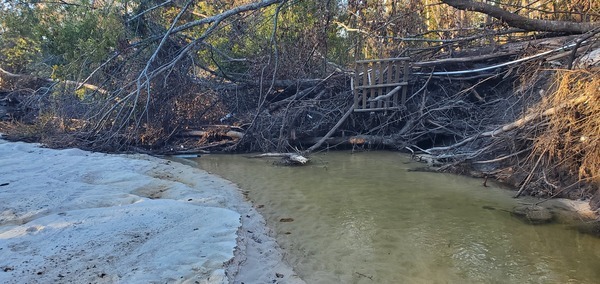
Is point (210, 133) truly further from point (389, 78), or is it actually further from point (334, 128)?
point (389, 78)

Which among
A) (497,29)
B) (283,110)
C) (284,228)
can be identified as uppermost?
(497,29)

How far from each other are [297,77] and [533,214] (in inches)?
309

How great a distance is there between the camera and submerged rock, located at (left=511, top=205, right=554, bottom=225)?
5.62 m

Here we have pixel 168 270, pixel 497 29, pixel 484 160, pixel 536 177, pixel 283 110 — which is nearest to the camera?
pixel 168 270

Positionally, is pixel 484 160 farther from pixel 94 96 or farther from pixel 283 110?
pixel 94 96

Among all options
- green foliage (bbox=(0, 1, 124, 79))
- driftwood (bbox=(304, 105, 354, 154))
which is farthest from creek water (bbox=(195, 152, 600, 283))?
green foliage (bbox=(0, 1, 124, 79))

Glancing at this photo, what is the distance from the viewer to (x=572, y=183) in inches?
256

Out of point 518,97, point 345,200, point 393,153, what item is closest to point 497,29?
point 518,97

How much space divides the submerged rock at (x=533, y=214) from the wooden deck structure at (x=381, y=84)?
4.96 meters

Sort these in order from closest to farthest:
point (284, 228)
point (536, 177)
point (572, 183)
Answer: point (284, 228) < point (572, 183) < point (536, 177)

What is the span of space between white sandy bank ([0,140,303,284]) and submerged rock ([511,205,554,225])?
11.7 ft

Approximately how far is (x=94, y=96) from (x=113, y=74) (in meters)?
1.30

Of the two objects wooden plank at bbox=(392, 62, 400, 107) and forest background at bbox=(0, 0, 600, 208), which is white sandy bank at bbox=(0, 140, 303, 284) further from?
wooden plank at bbox=(392, 62, 400, 107)

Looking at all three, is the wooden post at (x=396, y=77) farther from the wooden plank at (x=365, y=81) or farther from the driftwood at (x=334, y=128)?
the driftwood at (x=334, y=128)
